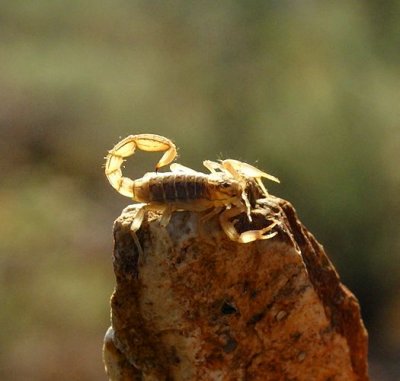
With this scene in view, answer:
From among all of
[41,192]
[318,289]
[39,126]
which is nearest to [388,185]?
[41,192]

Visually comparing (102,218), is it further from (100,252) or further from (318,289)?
(318,289)

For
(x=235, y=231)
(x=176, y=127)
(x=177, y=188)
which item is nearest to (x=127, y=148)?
(x=177, y=188)

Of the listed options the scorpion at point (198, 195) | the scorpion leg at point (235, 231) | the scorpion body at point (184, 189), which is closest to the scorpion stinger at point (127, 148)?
the scorpion at point (198, 195)

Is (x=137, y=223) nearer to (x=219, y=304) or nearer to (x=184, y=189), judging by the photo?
(x=184, y=189)

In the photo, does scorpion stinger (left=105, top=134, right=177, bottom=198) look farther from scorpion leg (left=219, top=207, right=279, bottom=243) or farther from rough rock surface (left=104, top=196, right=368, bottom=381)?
scorpion leg (left=219, top=207, right=279, bottom=243)

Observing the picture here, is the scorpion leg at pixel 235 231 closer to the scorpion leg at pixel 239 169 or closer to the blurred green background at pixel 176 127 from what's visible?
the scorpion leg at pixel 239 169

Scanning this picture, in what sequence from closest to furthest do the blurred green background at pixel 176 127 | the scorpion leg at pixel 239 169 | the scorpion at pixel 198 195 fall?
the scorpion at pixel 198 195, the scorpion leg at pixel 239 169, the blurred green background at pixel 176 127
